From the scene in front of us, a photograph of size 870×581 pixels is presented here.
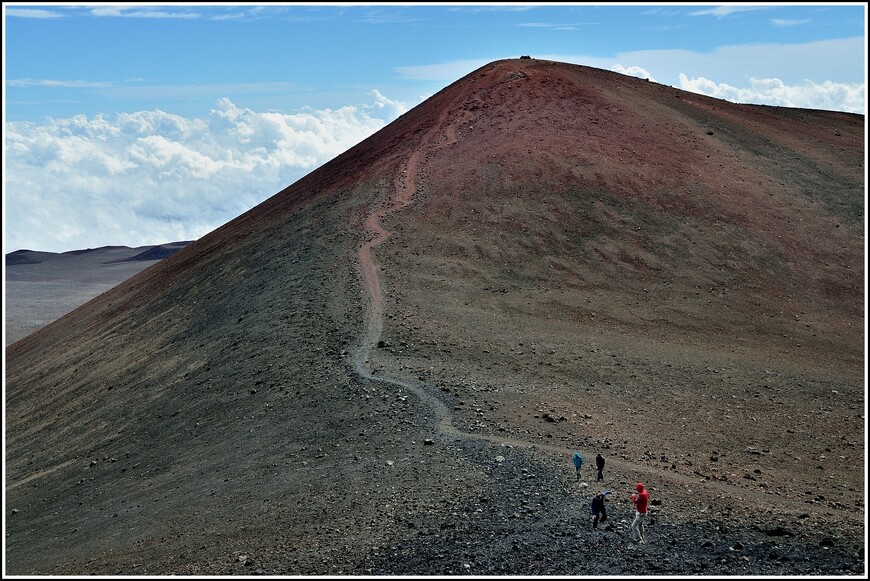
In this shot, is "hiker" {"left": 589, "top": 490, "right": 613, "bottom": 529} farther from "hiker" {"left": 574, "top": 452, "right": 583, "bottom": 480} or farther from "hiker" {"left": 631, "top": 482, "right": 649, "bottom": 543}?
"hiker" {"left": 574, "top": 452, "right": 583, "bottom": 480}

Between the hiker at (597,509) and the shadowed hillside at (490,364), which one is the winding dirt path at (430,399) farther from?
the hiker at (597,509)

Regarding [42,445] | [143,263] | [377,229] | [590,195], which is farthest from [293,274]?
[143,263]

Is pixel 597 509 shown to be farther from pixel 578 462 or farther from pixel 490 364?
pixel 490 364

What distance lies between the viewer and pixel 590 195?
45062 mm

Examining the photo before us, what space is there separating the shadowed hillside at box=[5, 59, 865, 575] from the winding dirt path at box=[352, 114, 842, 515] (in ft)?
0.45

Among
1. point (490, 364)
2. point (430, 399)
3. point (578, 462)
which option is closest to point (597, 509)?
point (578, 462)

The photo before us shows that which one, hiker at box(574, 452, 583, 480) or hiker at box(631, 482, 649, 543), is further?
hiker at box(574, 452, 583, 480)

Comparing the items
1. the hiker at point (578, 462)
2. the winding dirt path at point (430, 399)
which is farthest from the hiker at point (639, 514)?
the hiker at point (578, 462)

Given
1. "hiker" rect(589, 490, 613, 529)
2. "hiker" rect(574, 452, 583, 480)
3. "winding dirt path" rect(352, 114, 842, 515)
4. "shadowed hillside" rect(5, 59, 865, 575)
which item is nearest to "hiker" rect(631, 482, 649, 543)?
"shadowed hillside" rect(5, 59, 865, 575)

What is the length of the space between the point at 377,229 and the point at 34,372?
20.0 metres

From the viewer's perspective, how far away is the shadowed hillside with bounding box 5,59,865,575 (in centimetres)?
2128

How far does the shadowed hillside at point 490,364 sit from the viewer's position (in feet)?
69.8

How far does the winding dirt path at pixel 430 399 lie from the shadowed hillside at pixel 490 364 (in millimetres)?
137

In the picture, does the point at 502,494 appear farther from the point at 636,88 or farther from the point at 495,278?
the point at 636,88
